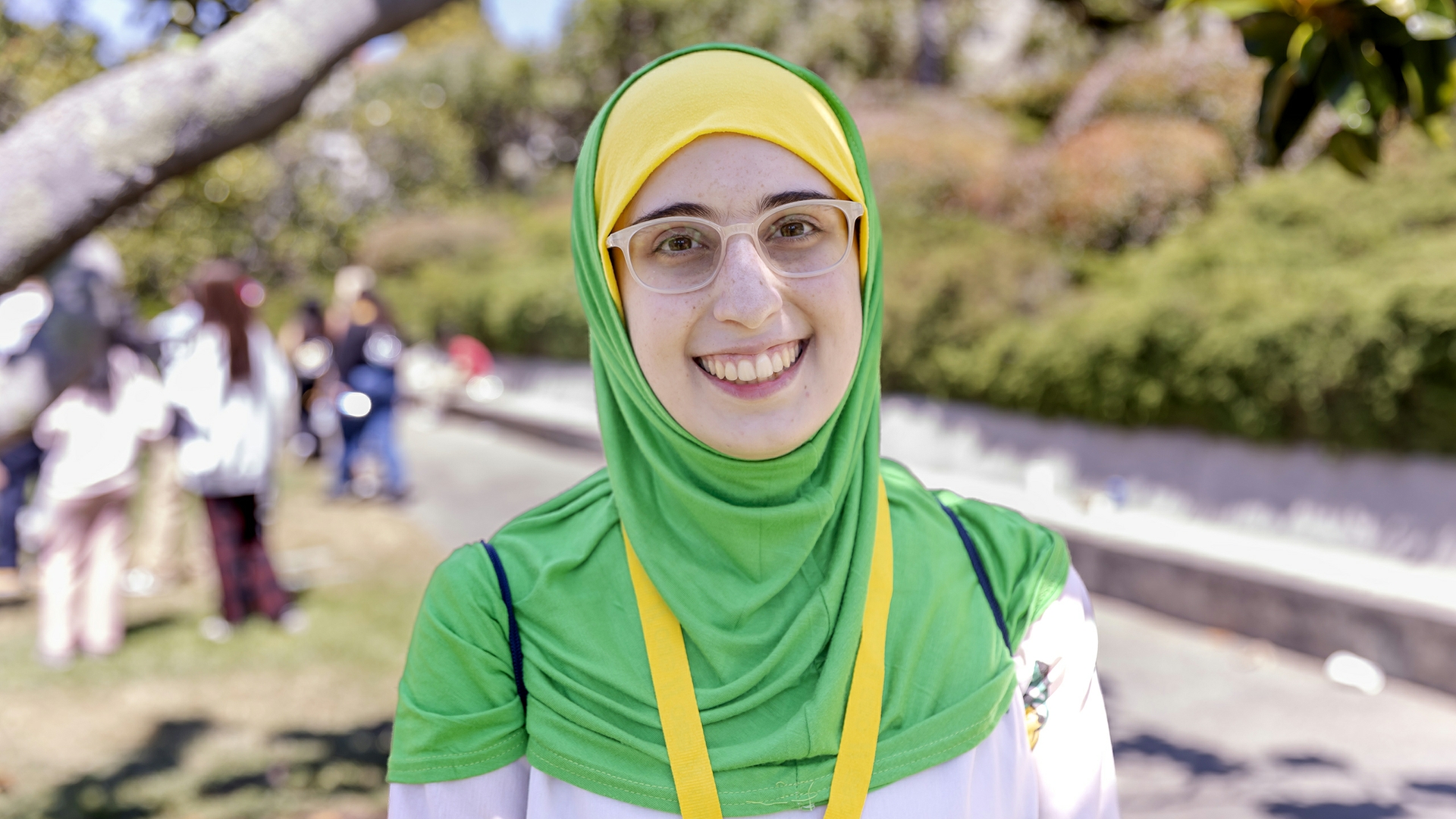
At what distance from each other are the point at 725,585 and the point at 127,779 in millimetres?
3636

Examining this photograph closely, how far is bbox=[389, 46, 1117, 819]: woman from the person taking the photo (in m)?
1.42

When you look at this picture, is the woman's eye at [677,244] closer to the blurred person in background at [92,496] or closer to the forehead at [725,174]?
the forehead at [725,174]

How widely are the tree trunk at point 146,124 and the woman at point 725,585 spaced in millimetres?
826

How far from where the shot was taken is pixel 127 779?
419cm

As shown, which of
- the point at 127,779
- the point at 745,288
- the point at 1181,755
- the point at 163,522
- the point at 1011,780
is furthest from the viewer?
the point at 163,522

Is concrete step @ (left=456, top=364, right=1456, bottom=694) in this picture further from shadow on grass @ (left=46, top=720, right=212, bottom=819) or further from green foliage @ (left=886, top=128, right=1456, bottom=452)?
shadow on grass @ (left=46, top=720, right=212, bottom=819)

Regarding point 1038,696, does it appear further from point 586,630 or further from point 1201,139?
point 1201,139

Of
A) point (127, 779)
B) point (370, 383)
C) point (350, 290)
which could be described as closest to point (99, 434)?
point (127, 779)

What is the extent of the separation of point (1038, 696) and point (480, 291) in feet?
49.3

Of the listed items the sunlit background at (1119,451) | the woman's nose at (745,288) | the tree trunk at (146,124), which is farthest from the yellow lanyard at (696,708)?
the sunlit background at (1119,451)

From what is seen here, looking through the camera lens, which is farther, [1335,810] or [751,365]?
[1335,810]

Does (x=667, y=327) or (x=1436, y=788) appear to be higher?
(x=667, y=327)

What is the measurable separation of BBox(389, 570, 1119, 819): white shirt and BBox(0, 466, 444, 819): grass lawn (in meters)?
2.72

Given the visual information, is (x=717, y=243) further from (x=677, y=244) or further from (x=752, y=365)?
(x=752, y=365)
